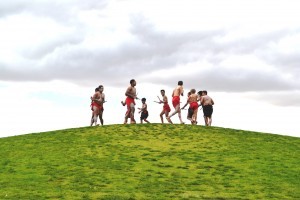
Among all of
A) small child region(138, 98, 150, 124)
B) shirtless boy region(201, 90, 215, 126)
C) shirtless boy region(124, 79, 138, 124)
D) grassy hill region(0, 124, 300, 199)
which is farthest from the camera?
small child region(138, 98, 150, 124)

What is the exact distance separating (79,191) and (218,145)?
11.0m

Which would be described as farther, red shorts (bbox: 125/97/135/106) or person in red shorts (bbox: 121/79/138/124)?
red shorts (bbox: 125/97/135/106)

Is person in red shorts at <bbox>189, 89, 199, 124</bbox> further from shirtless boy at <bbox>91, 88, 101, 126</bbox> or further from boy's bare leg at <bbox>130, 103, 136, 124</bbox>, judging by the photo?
shirtless boy at <bbox>91, 88, 101, 126</bbox>

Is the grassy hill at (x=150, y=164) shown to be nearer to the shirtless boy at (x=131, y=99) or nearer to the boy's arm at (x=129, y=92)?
the shirtless boy at (x=131, y=99)

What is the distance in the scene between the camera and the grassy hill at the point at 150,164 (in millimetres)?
18094

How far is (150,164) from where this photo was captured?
2233 centimetres

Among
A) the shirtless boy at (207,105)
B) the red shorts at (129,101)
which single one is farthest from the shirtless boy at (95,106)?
the shirtless boy at (207,105)

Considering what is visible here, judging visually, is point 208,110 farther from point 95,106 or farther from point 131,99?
point 95,106

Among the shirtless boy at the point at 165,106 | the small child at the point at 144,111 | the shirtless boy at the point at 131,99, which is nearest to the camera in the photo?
the shirtless boy at the point at 131,99

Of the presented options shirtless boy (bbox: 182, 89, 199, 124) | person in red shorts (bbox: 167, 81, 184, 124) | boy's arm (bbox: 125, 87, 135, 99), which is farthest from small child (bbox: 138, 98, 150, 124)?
boy's arm (bbox: 125, 87, 135, 99)

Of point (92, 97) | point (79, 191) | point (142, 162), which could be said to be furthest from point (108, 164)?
point (92, 97)

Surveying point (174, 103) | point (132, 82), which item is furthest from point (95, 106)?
point (174, 103)

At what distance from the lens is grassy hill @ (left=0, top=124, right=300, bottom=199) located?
18094mm

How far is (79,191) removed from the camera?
58.4 ft
